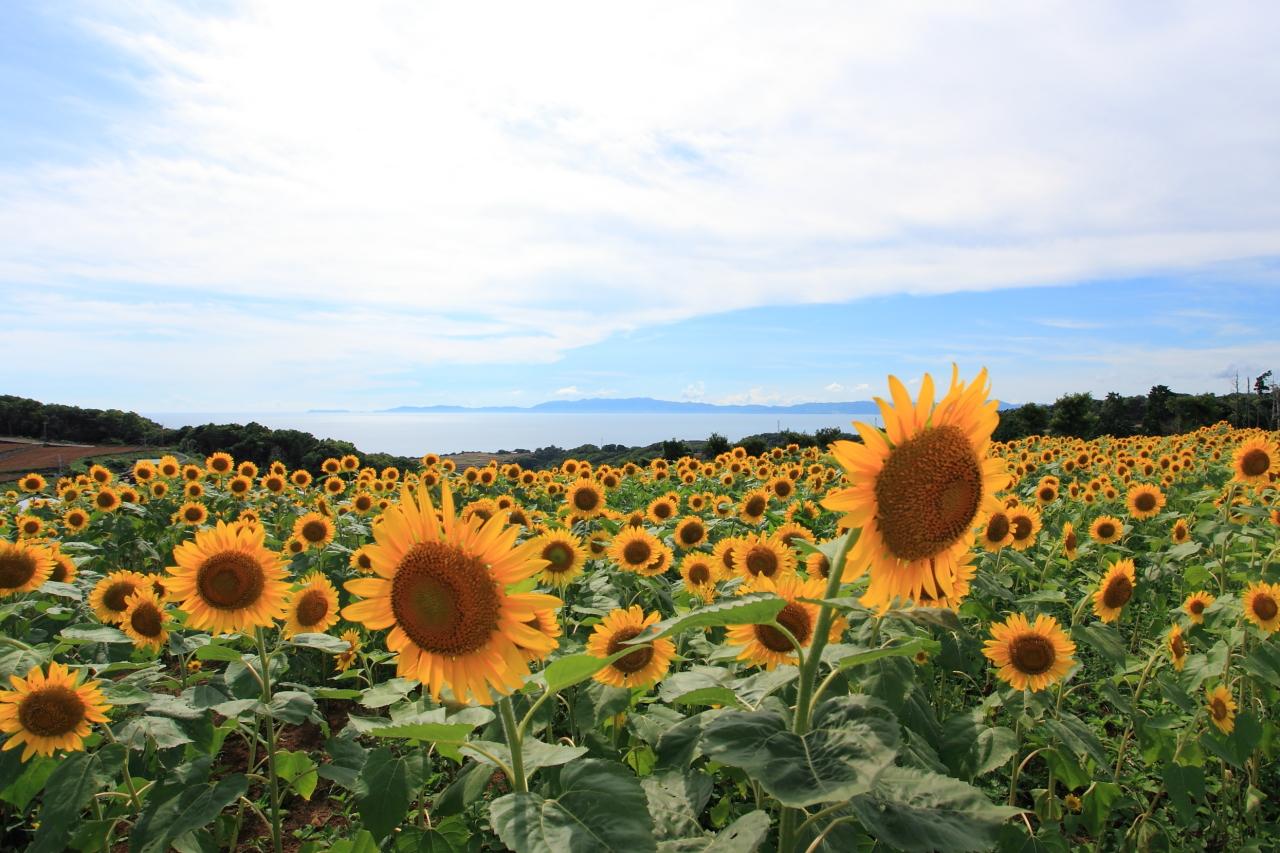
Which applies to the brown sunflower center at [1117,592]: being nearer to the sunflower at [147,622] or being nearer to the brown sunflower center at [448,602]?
the brown sunflower center at [448,602]

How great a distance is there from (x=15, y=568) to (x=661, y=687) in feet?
14.7

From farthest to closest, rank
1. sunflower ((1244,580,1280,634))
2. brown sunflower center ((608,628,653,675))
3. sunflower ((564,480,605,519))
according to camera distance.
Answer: sunflower ((564,480,605,519))
sunflower ((1244,580,1280,634))
brown sunflower center ((608,628,653,675))

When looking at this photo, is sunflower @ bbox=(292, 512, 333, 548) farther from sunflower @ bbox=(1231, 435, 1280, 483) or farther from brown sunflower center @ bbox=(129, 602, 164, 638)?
sunflower @ bbox=(1231, 435, 1280, 483)

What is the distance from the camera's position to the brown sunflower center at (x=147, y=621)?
12.9 feet

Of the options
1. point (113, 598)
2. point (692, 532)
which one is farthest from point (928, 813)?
point (113, 598)

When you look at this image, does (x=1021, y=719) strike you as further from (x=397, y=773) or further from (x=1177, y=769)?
(x=397, y=773)

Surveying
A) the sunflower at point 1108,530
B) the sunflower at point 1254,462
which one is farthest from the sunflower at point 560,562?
the sunflower at point 1254,462

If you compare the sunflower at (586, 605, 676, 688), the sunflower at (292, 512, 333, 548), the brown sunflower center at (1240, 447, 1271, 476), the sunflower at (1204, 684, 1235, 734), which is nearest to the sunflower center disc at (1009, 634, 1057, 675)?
the sunflower at (1204, 684, 1235, 734)

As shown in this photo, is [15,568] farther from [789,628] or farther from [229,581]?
[789,628]

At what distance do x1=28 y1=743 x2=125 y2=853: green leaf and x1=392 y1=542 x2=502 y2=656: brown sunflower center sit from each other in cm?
208

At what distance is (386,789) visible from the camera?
248 cm

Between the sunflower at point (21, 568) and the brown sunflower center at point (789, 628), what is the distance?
15.1 ft

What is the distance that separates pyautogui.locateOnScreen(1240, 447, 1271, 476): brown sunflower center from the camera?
23.8 feet

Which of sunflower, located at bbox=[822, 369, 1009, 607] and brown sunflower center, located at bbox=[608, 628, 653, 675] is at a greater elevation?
sunflower, located at bbox=[822, 369, 1009, 607]
